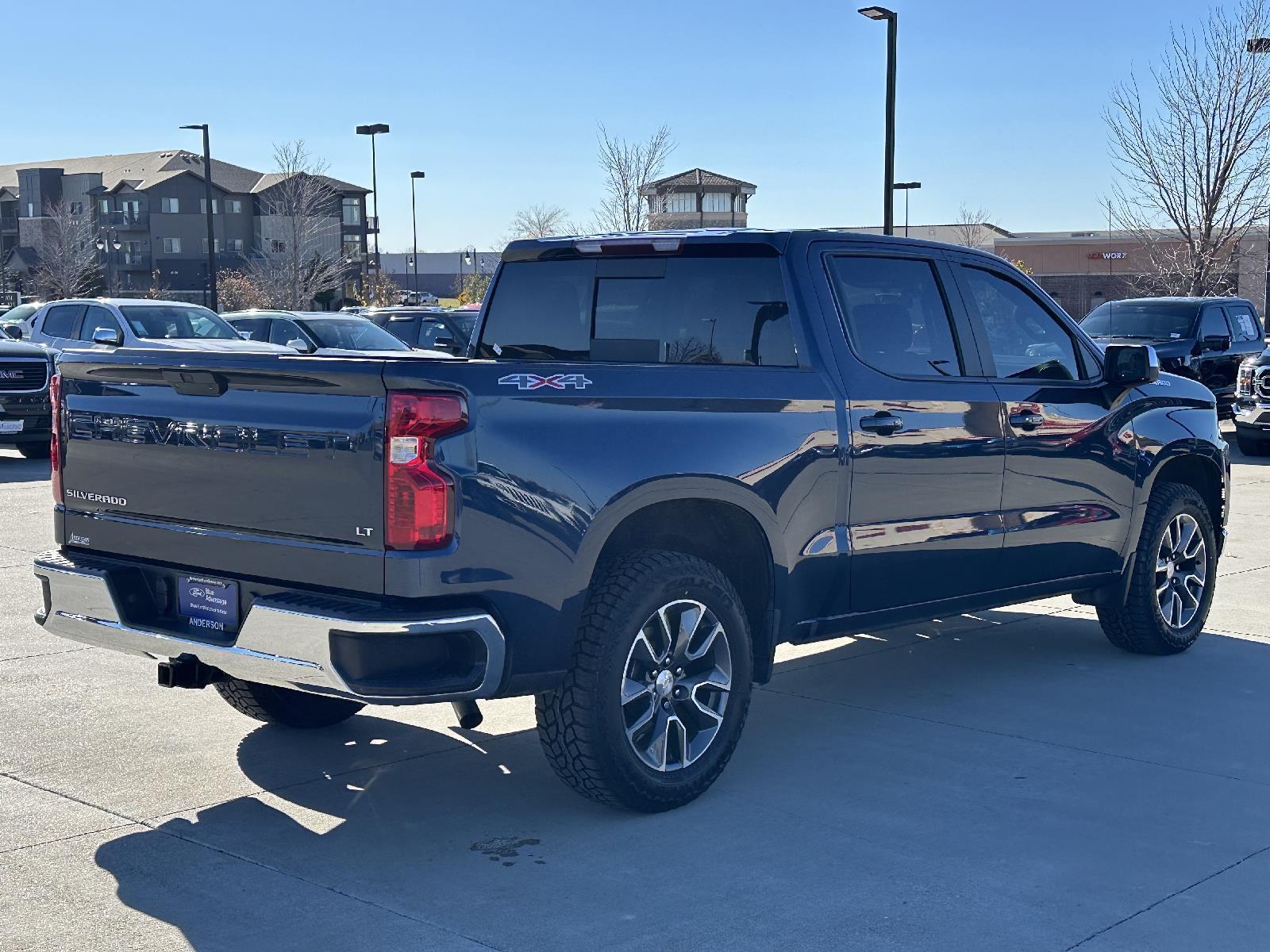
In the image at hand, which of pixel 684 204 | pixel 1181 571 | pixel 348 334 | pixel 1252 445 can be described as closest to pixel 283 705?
pixel 1181 571

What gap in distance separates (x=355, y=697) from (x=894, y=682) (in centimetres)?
345

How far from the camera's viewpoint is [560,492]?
4.79m

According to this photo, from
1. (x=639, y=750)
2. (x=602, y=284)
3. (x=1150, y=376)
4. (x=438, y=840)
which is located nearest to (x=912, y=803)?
(x=639, y=750)

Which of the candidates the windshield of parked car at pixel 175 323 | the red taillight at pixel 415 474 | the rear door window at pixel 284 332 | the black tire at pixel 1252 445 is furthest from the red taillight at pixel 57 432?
→ the rear door window at pixel 284 332

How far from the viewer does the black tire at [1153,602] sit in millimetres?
7527

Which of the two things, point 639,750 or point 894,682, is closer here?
point 639,750

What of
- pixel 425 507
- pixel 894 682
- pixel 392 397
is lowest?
pixel 894 682

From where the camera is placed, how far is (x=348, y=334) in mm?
22859

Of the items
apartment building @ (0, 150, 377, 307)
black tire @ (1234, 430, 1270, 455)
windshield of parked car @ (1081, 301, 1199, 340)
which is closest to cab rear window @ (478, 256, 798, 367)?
black tire @ (1234, 430, 1270, 455)

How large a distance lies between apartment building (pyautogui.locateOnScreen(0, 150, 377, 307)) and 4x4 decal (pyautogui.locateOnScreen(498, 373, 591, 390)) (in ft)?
306

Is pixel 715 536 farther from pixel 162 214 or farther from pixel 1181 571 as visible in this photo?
pixel 162 214

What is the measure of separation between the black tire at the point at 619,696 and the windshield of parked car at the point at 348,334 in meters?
17.5

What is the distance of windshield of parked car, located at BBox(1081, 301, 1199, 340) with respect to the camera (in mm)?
20578

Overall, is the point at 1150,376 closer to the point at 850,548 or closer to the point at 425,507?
the point at 850,548
